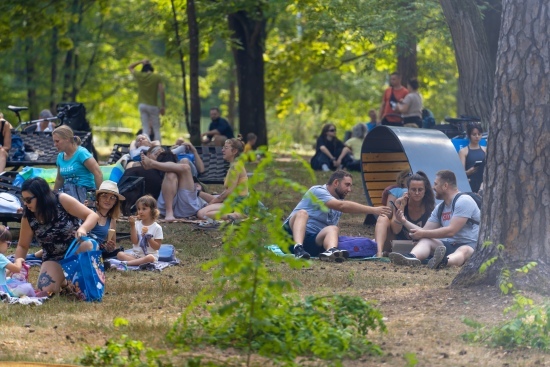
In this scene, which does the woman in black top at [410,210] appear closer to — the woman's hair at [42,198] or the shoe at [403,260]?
the shoe at [403,260]

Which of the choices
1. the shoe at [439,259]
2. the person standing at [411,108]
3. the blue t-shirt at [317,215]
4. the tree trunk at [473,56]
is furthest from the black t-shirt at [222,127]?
the shoe at [439,259]

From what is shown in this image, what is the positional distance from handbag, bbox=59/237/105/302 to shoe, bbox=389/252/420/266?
3324mm

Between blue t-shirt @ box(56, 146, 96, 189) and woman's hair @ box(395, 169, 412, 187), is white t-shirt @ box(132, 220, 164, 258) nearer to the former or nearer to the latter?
blue t-shirt @ box(56, 146, 96, 189)

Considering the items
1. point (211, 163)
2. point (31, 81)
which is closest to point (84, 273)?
point (211, 163)

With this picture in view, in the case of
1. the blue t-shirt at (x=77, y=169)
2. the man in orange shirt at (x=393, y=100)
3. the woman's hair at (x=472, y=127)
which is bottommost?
the blue t-shirt at (x=77, y=169)

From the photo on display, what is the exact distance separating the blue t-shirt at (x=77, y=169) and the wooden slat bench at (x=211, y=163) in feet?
13.1

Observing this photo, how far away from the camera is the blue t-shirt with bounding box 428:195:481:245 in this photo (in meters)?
11.1

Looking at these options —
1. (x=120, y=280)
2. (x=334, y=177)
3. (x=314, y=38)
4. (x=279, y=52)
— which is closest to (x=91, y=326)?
(x=120, y=280)

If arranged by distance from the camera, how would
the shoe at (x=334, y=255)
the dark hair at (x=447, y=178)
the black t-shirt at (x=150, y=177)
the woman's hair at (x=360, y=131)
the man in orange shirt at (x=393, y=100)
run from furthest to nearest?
1. the woman's hair at (x=360, y=131)
2. the man in orange shirt at (x=393, y=100)
3. the black t-shirt at (x=150, y=177)
4. the shoe at (x=334, y=255)
5. the dark hair at (x=447, y=178)

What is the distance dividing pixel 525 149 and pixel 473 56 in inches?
314

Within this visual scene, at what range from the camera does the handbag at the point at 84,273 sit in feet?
29.0

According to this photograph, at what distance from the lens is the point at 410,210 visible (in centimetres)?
1193

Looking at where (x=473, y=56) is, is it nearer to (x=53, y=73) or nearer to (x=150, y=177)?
(x=150, y=177)

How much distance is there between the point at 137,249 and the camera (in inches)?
435
